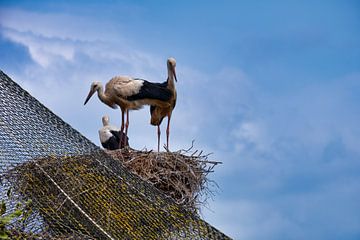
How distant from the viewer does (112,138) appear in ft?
29.6

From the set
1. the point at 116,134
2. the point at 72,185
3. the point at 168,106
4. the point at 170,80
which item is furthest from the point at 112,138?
the point at 72,185

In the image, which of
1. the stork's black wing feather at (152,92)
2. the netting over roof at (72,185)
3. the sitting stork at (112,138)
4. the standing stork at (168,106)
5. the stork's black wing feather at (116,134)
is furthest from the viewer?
the stork's black wing feather at (116,134)

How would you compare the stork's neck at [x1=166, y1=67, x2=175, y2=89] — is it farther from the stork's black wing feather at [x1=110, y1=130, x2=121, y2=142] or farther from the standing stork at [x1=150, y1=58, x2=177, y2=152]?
the stork's black wing feather at [x1=110, y1=130, x2=121, y2=142]

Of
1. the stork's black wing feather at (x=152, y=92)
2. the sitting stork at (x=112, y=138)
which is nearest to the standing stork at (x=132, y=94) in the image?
the stork's black wing feather at (x=152, y=92)

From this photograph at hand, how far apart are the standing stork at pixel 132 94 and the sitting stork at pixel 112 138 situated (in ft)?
0.34

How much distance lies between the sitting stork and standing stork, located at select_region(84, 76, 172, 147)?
105mm

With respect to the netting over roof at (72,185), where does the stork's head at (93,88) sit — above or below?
above

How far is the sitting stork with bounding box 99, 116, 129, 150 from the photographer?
8.88 m

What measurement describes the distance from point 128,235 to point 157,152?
2058 mm

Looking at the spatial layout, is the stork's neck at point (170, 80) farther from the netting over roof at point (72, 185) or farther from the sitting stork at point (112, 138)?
the netting over roof at point (72, 185)

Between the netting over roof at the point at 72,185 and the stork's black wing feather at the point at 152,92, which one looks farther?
the stork's black wing feather at the point at 152,92

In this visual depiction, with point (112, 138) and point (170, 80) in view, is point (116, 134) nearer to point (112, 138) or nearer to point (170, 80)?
point (112, 138)

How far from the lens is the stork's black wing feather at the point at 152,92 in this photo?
8.53 metres

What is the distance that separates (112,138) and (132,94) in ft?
2.11
